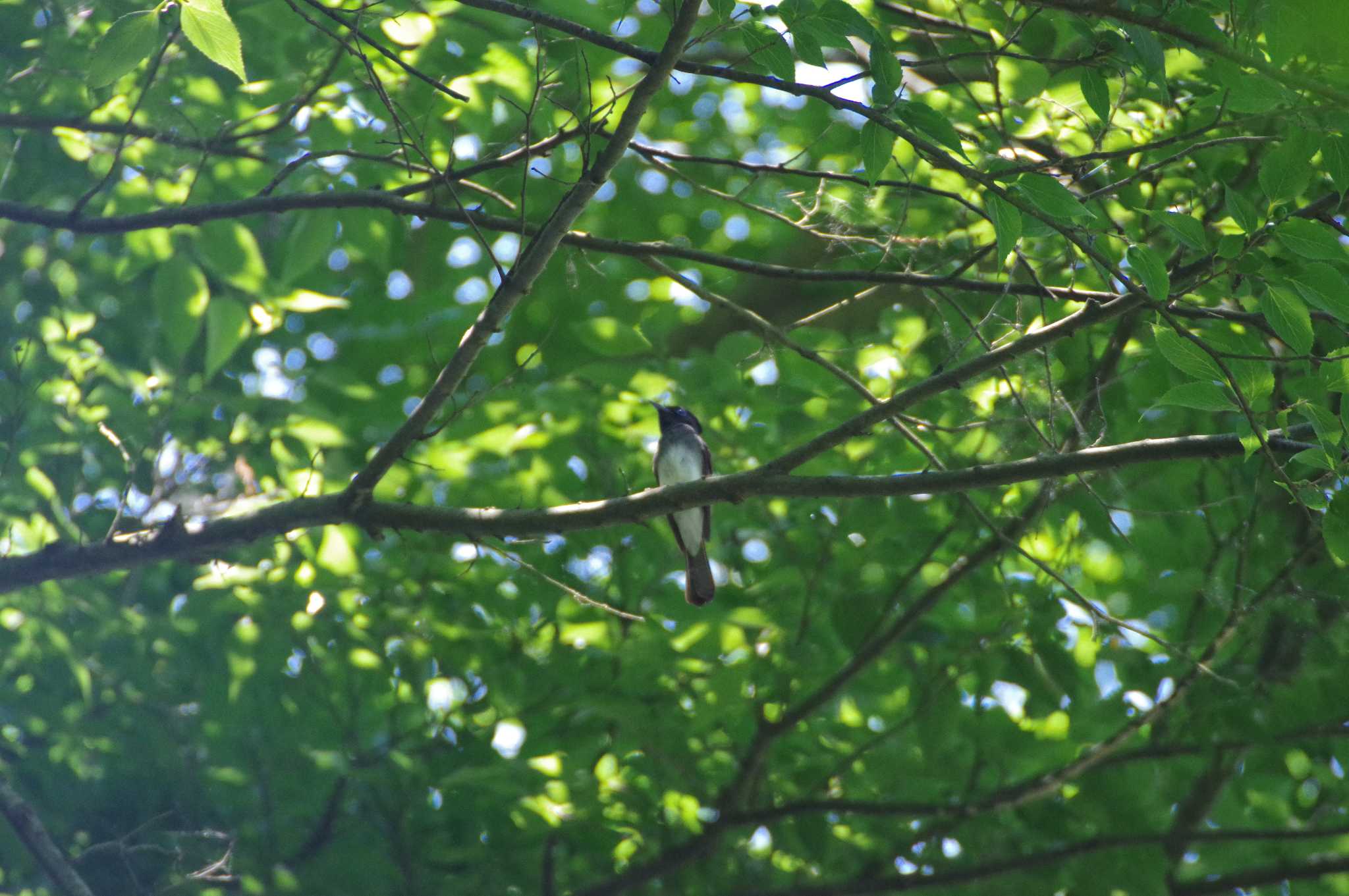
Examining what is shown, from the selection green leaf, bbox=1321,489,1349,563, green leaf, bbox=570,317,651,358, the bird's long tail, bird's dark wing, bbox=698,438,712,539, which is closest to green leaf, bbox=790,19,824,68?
green leaf, bbox=1321,489,1349,563

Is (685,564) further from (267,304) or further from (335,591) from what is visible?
(267,304)

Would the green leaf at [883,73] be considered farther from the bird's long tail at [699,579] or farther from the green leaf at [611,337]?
the bird's long tail at [699,579]

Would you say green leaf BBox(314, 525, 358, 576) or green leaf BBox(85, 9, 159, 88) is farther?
green leaf BBox(314, 525, 358, 576)

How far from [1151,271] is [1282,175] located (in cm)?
36

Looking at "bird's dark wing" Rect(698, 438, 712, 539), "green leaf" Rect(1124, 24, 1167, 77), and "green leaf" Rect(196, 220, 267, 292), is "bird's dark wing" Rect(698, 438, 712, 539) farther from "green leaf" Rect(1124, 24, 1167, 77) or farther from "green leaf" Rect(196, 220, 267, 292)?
"green leaf" Rect(1124, 24, 1167, 77)

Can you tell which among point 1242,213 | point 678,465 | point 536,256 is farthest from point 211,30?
point 678,465

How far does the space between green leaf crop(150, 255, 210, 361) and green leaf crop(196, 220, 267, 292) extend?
7 centimetres

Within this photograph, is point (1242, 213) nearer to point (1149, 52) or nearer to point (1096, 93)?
point (1149, 52)

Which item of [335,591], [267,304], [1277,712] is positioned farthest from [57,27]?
[1277,712]

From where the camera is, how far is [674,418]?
20.7ft

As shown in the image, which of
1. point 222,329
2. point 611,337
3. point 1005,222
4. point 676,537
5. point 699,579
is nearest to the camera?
point 1005,222

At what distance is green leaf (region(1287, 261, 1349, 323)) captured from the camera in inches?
91.1

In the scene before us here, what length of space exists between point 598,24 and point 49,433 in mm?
2690

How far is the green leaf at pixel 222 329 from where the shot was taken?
3941mm
